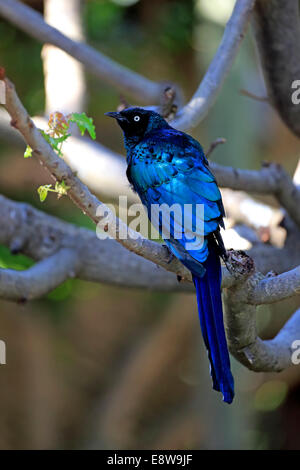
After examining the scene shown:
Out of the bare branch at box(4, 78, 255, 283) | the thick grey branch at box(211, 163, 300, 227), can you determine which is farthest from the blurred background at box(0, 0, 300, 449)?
the bare branch at box(4, 78, 255, 283)

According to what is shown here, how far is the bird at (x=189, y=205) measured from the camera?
2.27 metres

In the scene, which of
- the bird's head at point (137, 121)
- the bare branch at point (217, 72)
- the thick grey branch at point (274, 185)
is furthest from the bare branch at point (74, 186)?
the thick grey branch at point (274, 185)

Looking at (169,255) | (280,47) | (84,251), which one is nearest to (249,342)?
(169,255)

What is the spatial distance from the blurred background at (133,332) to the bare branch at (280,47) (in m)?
2.24

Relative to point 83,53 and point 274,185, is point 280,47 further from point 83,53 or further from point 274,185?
point 83,53

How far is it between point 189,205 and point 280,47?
1699 mm

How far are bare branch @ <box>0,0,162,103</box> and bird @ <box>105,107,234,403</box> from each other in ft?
3.30

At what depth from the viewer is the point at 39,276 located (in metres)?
3.17

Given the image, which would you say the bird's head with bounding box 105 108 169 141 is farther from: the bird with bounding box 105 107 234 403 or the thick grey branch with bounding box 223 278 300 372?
the thick grey branch with bounding box 223 278 300 372

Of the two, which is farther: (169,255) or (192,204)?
(192,204)

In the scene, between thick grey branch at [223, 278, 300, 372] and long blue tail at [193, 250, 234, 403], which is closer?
long blue tail at [193, 250, 234, 403]

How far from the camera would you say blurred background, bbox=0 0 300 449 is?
606 cm

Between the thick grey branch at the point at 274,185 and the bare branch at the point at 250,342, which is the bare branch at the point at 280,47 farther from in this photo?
the bare branch at the point at 250,342
